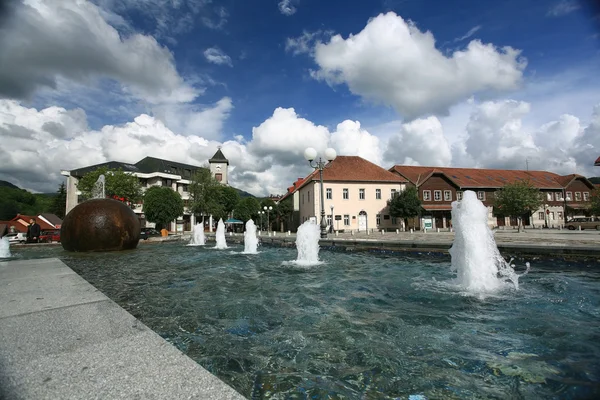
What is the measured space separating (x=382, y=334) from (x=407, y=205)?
118 feet

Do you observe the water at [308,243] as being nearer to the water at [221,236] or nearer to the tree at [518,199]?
the water at [221,236]

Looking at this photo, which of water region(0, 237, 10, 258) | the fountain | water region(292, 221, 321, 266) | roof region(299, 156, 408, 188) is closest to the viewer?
the fountain

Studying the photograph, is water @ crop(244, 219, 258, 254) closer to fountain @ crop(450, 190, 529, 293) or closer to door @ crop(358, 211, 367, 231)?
fountain @ crop(450, 190, 529, 293)

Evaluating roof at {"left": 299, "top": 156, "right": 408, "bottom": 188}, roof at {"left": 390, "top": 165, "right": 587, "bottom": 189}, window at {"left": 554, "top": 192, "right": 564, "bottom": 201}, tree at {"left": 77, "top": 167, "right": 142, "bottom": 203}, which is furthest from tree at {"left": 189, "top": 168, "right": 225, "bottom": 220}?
window at {"left": 554, "top": 192, "right": 564, "bottom": 201}

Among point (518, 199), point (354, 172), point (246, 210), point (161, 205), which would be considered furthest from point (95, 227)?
point (246, 210)

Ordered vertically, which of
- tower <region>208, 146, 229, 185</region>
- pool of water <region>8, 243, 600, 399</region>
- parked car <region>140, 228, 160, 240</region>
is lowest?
pool of water <region>8, 243, 600, 399</region>

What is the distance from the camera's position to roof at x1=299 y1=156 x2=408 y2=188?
40500 millimetres

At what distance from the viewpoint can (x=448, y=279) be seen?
6.02 metres

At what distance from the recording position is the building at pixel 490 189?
42.0 m

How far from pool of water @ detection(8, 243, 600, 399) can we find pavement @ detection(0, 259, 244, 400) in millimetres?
466

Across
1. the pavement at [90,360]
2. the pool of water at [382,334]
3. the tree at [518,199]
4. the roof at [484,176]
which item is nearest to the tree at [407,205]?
the roof at [484,176]

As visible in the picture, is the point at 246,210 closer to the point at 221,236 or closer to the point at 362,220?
the point at 362,220

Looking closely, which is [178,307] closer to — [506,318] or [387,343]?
[387,343]

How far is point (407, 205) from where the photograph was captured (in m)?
37.2
